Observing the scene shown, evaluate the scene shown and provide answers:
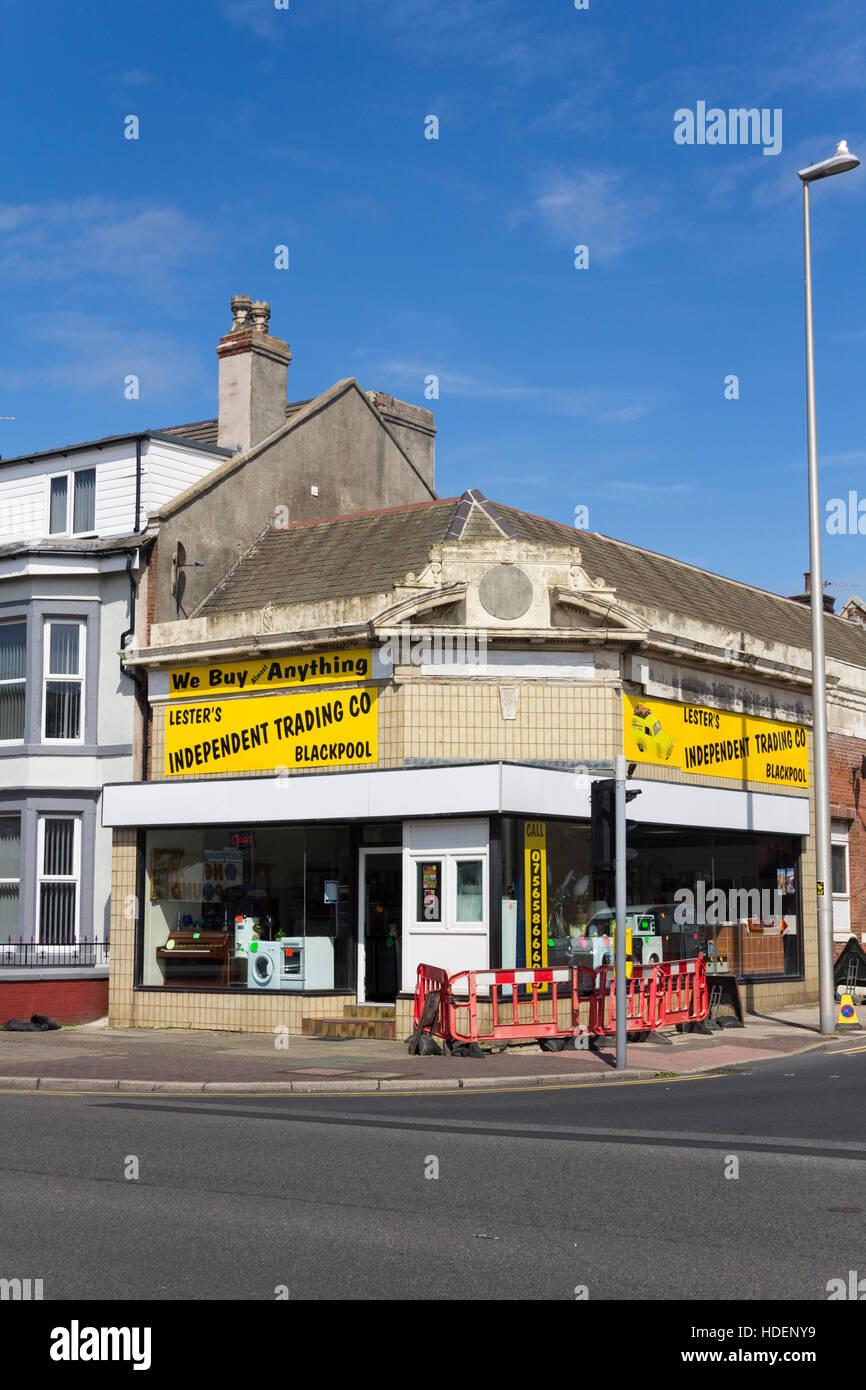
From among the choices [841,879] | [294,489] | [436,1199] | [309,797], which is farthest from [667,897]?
[436,1199]

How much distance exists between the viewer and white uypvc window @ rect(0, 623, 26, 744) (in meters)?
23.9

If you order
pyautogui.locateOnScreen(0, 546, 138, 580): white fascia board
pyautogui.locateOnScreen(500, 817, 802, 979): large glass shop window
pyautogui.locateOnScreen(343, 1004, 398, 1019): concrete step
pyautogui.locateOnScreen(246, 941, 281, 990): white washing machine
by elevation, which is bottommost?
pyautogui.locateOnScreen(343, 1004, 398, 1019): concrete step

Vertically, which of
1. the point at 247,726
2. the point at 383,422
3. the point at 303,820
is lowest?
the point at 303,820

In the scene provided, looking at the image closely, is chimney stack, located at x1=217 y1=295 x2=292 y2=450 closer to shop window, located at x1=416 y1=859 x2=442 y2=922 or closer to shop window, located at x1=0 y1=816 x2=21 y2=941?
shop window, located at x1=0 y1=816 x2=21 y2=941

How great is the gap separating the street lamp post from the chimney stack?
36.3 feet

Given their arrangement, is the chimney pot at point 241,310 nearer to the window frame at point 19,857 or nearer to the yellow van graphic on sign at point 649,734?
the window frame at point 19,857

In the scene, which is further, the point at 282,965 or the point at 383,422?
the point at 383,422

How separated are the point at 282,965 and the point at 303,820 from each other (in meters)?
2.22

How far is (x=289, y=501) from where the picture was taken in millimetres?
27016

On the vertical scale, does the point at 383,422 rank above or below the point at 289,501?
above

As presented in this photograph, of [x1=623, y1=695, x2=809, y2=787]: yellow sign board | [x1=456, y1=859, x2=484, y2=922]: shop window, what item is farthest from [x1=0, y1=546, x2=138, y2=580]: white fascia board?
[x1=623, y1=695, x2=809, y2=787]: yellow sign board
